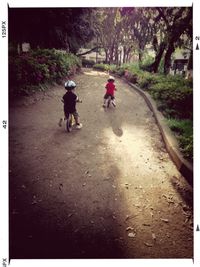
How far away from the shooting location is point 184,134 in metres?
6.38

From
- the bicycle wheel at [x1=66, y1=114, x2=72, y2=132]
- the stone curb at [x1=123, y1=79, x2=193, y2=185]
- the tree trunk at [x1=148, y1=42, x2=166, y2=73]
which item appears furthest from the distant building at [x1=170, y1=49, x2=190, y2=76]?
the bicycle wheel at [x1=66, y1=114, x2=72, y2=132]

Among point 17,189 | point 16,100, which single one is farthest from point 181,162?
point 16,100

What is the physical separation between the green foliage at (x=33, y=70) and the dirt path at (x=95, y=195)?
245 centimetres

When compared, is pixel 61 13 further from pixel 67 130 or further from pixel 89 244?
pixel 89 244

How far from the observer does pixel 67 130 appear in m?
7.44

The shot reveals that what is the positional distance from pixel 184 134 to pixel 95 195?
3044mm

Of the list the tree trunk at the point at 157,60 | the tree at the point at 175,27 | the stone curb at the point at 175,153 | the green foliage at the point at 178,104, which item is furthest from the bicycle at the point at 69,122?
the tree trunk at the point at 157,60

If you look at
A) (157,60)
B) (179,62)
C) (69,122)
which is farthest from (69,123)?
(179,62)

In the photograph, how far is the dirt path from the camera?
11.1ft

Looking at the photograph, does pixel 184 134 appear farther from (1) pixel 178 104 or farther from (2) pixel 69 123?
(2) pixel 69 123

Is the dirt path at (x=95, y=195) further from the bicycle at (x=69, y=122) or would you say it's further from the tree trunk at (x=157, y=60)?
the tree trunk at (x=157, y=60)

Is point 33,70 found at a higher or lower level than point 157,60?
lower

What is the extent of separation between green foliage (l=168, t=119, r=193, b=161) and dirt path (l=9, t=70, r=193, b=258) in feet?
1.50

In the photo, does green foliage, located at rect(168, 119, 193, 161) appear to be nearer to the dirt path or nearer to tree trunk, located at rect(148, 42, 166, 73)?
the dirt path
